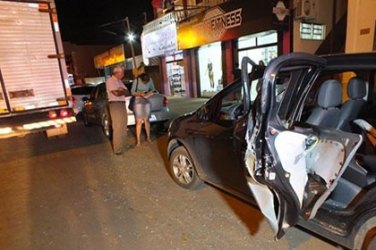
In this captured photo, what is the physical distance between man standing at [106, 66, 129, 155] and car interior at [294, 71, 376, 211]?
403 cm

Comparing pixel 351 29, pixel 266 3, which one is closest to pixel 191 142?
Answer: pixel 351 29

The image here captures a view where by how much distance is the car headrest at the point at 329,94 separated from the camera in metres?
2.78

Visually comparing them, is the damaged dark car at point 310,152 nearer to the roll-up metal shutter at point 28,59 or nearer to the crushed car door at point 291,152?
the crushed car door at point 291,152

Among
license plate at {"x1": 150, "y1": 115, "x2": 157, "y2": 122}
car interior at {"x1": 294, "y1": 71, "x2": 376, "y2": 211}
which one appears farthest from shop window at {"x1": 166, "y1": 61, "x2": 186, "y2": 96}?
car interior at {"x1": 294, "y1": 71, "x2": 376, "y2": 211}

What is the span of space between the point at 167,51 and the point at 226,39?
17.4ft

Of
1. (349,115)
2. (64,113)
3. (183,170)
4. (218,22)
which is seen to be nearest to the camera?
(349,115)

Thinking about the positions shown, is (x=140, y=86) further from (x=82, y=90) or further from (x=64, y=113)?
(x=82, y=90)

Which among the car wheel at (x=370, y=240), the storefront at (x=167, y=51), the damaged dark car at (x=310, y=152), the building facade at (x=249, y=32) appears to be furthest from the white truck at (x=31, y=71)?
the storefront at (x=167, y=51)

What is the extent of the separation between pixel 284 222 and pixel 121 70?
4930mm

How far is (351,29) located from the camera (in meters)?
7.61

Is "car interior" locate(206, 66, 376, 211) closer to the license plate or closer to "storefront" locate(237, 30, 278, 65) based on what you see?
the license plate

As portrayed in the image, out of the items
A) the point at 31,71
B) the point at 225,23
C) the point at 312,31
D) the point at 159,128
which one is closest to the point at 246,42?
the point at 225,23

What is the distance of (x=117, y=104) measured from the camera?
20.4ft

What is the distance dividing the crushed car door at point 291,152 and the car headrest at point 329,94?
0.40 metres
